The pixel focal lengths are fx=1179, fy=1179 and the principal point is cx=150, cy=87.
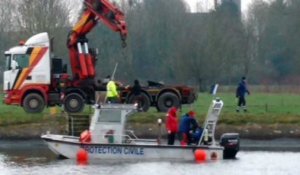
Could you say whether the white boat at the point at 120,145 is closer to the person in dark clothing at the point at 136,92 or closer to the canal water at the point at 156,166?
the canal water at the point at 156,166

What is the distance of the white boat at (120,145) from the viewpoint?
40.8m

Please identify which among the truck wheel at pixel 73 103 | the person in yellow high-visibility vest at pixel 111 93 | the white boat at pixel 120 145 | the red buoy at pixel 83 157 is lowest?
the red buoy at pixel 83 157

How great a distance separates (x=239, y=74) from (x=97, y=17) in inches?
2159

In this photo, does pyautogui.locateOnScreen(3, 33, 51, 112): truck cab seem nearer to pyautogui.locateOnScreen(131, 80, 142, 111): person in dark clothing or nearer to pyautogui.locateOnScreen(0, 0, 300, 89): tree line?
pyautogui.locateOnScreen(131, 80, 142, 111): person in dark clothing

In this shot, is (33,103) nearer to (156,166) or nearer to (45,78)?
(45,78)

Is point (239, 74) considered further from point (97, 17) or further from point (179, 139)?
point (179, 139)

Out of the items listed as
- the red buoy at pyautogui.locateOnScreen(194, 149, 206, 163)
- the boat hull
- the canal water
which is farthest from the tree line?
the red buoy at pyautogui.locateOnScreen(194, 149, 206, 163)

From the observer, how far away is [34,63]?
2098 inches

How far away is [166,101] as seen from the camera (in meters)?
53.7

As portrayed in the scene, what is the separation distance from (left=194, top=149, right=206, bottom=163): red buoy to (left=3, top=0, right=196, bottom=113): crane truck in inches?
474

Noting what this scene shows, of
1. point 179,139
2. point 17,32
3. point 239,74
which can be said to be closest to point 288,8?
point 239,74

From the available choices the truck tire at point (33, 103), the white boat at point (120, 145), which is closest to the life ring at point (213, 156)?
the white boat at point (120, 145)

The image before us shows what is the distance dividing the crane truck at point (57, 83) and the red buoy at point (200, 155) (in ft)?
39.5

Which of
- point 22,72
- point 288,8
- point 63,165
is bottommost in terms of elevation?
point 63,165
